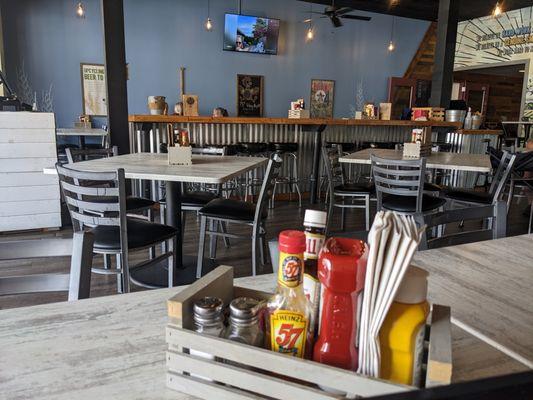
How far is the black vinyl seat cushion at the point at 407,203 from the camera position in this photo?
10.8ft

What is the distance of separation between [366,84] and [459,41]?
2.94m

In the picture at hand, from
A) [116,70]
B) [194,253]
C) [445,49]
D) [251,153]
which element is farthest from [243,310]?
[445,49]

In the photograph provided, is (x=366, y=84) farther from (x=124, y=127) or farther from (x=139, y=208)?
(x=139, y=208)

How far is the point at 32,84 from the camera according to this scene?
7348mm

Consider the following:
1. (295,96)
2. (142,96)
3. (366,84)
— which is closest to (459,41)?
(366,84)

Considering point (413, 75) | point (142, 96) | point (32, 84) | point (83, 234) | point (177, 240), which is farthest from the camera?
point (413, 75)

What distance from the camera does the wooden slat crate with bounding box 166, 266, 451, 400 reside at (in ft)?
1.64

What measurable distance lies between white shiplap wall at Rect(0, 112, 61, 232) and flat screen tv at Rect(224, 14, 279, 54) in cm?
488

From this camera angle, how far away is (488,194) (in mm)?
3754

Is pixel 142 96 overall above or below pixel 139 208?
above

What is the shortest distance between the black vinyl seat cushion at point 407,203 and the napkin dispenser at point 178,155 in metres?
1.59

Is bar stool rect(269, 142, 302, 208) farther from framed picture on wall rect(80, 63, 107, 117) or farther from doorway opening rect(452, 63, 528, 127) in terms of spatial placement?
doorway opening rect(452, 63, 528, 127)

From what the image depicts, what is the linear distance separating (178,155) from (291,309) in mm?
2285

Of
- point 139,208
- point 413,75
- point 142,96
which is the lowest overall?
point 139,208
